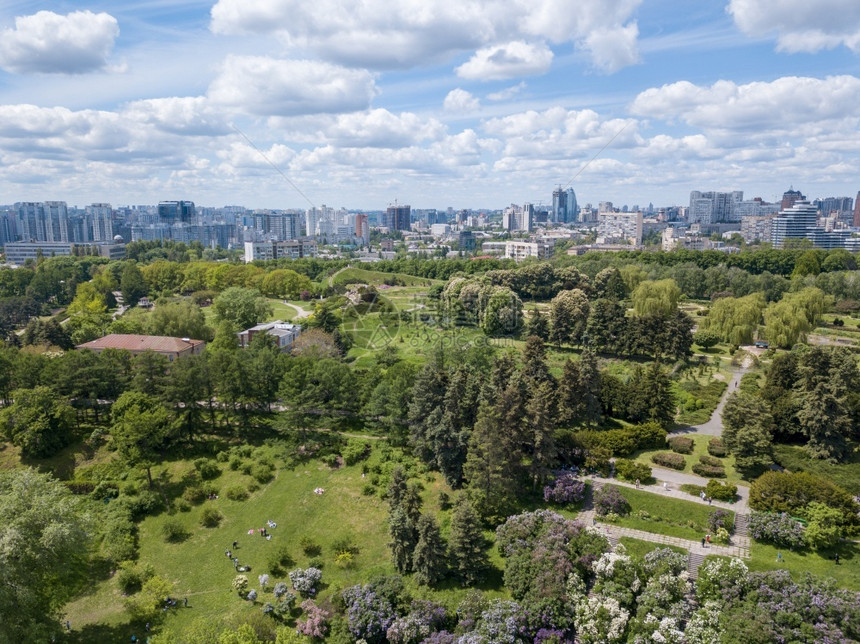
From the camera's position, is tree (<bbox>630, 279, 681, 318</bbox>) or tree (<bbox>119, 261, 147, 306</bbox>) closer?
tree (<bbox>630, 279, 681, 318</bbox>)

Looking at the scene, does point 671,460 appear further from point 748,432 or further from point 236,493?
point 236,493

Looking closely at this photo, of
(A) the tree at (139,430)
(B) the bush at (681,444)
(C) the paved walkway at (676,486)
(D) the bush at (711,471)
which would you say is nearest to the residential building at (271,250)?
(A) the tree at (139,430)

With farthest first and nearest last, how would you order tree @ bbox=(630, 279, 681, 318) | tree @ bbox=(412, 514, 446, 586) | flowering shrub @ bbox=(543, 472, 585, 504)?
tree @ bbox=(630, 279, 681, 318)
flowering shrub @ bbox=(543, 472, 585, 504)
tree @ bbox=(412, 514, 446, 586)

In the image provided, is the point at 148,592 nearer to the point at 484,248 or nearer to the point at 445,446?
the point at 445,446

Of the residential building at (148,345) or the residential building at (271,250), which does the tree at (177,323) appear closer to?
the residential building at (148,345)

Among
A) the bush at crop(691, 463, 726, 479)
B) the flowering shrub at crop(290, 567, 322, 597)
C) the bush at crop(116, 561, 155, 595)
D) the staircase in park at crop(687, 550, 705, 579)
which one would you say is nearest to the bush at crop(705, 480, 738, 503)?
the bush at crop(691, 463, 726, 479)

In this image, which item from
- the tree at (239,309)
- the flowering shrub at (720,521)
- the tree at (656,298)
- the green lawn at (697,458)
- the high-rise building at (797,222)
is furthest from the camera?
the high-rise building at (797,222)

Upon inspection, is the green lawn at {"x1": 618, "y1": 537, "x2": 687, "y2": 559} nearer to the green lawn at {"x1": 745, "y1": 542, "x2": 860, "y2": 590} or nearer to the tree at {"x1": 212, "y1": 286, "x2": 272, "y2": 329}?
the green lawn at {"x1": 745, "y1": 542, "x2": 860, "y2": 590}
